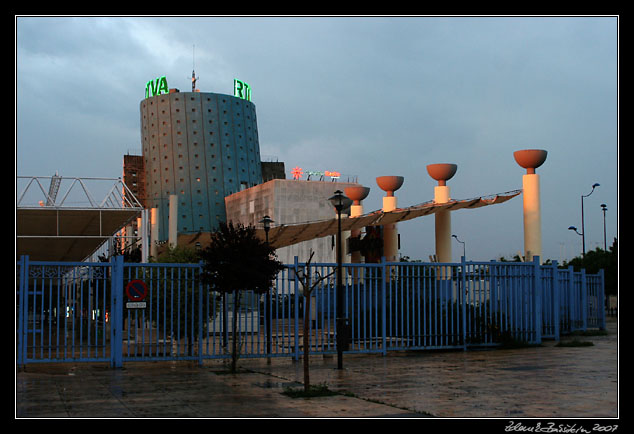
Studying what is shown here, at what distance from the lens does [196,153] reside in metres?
124

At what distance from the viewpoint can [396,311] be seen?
1986 centimetres

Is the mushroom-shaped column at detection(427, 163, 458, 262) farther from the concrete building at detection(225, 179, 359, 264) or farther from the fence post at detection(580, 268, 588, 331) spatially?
the concrete building at detection(225, 179, 359, 264)

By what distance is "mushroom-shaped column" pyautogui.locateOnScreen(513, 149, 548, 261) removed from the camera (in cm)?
3419

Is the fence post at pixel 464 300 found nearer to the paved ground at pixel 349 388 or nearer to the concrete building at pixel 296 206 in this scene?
the paved ground at pixel 349 388

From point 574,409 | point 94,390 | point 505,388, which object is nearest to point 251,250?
point 94,390

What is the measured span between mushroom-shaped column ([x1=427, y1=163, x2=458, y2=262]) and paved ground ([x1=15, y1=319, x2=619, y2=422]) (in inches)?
805

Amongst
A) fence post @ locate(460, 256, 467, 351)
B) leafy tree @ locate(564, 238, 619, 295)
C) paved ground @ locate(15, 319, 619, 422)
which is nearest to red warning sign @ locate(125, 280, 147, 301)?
paved ground @ locate(15, 319, 619, 422)

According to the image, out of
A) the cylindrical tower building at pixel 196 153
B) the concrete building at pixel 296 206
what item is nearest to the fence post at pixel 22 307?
the concrete building at pixel 296 206

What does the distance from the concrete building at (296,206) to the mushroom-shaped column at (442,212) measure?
61210 millimetres

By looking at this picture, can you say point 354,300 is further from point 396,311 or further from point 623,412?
point 623,412

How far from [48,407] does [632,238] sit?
849 cm

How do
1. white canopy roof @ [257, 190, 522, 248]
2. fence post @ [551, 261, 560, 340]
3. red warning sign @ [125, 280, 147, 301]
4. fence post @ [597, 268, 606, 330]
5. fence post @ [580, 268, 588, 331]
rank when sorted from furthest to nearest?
white canopy roof @ [257, 190, 522, 248], fence post @ [597, 268, 606, 330], fence post @ [580, 268, 588, 331], fence post @ [551, 261, 560, 340], red warning sign @ [125, 280, 147, 301]

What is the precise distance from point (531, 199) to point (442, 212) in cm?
633

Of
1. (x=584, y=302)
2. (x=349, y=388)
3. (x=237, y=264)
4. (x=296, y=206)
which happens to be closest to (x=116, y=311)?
(x=237, y=264)
